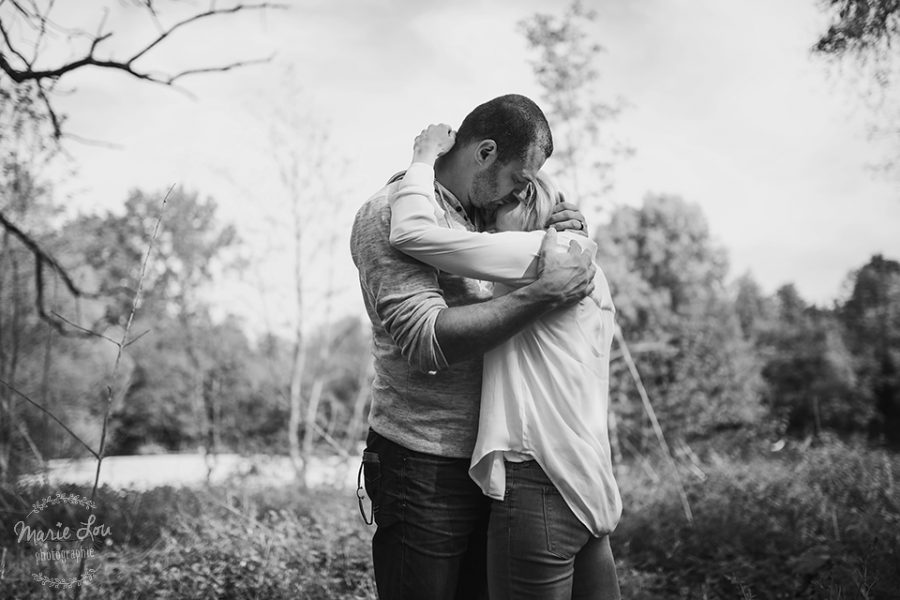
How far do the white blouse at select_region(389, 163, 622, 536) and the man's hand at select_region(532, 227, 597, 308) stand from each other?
1.2 inches

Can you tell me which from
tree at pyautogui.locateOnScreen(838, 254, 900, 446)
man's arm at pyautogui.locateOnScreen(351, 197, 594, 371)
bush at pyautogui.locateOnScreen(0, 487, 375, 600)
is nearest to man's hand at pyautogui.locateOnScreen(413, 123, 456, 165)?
man's arm at pyautogui.locateOnScreen(351, 197, 594, 371)

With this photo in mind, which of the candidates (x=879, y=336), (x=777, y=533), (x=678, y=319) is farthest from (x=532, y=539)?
(x=879, y=336)

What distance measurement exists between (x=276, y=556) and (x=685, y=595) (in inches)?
94.3

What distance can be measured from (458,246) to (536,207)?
13.3 inches

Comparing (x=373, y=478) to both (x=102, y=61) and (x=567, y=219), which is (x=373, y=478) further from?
(x=102, y=61)

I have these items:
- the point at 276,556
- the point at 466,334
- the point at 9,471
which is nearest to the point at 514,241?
the point at 466,334

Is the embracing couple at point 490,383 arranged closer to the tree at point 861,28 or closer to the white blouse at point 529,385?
the white blouse at point 529,385

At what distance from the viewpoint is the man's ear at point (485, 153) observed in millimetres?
1854

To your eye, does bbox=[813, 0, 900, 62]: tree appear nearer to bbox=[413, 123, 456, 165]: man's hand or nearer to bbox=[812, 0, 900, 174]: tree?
bbox=[812, 0, 900, 174]: tree

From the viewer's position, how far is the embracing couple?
1.57 meters

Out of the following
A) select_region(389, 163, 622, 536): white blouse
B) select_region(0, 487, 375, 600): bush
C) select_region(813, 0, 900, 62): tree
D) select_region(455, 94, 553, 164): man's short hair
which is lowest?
select_region(0, 487, 375, 600): bush

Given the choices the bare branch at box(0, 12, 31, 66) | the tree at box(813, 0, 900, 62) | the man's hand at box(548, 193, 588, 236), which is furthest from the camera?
the tree at box(813, 0, 900, 62)

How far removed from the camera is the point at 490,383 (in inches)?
65.7

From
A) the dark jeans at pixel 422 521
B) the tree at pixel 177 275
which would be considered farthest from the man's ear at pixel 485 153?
the tree at pixel 177 275
